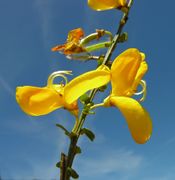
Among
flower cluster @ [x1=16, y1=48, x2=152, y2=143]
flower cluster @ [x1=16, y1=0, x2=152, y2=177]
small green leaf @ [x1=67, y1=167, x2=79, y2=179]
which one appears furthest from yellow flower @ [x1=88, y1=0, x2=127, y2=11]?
small green leaf @ [x1=67, y1=167, x2=79, y2=179]

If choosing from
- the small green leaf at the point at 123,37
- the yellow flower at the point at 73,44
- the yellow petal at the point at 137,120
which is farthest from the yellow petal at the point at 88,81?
the yellow flower at the point at 73,44

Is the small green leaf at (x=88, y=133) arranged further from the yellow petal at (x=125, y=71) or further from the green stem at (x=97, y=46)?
the green stem at (x=97, y=46)

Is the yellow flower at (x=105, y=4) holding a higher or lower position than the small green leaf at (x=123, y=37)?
higher

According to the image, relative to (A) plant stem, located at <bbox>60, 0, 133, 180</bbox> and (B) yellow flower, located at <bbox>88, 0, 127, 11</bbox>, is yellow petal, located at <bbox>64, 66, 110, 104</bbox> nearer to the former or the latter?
(A) plant stem, located at <bbox>60, 0, 133, 180</bbox>

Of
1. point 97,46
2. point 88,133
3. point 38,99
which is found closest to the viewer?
point 88,133

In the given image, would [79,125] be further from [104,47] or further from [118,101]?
[104,47]

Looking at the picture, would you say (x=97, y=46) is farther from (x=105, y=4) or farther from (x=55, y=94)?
(x=55, y=94)

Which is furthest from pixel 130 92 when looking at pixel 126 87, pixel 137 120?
pixel 137 120
